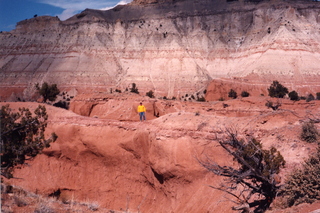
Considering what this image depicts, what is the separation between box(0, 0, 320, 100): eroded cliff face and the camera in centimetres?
5634

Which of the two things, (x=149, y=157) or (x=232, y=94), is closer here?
(x=149, y=157)

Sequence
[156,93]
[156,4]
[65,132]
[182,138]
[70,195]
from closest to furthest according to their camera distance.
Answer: [182,138] → [70,195] → [65,132] → [156,93] → [156,4]

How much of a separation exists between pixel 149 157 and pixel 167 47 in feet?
164

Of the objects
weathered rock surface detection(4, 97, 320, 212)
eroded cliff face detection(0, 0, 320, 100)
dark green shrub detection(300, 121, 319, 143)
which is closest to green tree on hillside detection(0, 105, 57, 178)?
weathered rock surface detection(4, 97, 320, 212)

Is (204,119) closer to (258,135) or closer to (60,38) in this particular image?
(258,135)

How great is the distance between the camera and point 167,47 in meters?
63.5

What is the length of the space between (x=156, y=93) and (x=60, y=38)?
87.0ft

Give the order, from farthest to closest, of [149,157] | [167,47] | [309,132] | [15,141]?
[167,47]
[149,157]
[309,132]
[15,141]

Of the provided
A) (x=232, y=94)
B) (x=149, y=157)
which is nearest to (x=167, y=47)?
(x=232, y=94)

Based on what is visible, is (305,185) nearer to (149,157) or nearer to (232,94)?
(149,157)

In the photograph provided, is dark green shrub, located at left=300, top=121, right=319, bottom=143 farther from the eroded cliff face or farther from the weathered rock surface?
the eroded cliff face

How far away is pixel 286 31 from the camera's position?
187 feet

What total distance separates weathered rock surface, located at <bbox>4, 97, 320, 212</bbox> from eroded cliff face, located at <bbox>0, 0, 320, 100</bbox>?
1477 inches

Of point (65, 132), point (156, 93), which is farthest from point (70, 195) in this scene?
point (156, 93)
